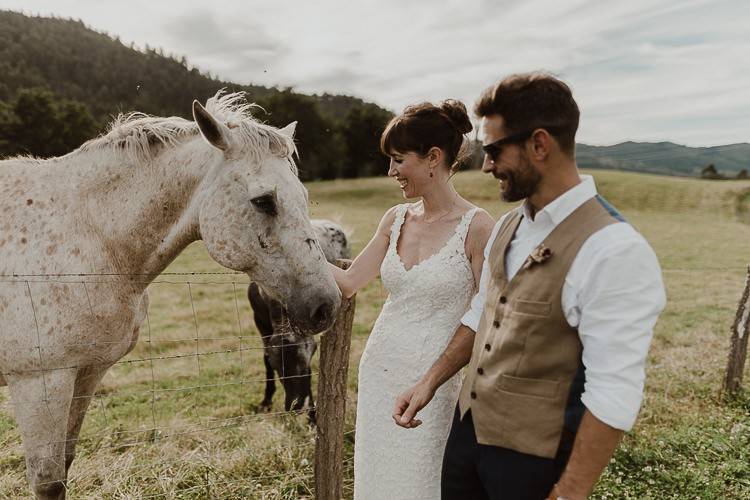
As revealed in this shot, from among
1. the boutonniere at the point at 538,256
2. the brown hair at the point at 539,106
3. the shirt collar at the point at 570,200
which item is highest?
the brown hair at the point at 539,106

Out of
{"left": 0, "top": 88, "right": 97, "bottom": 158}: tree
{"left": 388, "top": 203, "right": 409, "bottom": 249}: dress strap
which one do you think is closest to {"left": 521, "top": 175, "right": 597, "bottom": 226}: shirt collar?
{"left": 388, "top": 203, "right": 409, "bottom": 249}: dress strap

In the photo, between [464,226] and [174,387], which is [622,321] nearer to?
[464,226]

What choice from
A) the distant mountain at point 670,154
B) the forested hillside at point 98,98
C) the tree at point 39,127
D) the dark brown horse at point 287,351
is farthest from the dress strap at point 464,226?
the distant mountain at point 670,154

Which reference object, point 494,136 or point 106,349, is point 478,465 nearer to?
point 494,136

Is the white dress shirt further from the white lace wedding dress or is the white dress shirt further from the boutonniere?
the white lace wedding dress

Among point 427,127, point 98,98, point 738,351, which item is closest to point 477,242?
point 427,127

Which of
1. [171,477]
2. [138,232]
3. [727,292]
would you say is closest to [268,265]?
[138,232]

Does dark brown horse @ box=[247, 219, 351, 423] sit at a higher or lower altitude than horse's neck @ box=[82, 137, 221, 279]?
lower

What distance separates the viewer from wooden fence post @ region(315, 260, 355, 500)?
10.4ft

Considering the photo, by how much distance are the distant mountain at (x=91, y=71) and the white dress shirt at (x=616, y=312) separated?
5167 centimetres

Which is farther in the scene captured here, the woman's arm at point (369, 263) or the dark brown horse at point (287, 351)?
the dark brown horse at point (287, 351)

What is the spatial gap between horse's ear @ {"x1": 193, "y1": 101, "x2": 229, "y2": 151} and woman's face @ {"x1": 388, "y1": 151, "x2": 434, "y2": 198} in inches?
35.9

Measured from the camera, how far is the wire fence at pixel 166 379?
252 centimetres

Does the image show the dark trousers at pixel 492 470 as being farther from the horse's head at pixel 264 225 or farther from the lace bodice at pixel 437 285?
the horse's head at pixel 264 225
